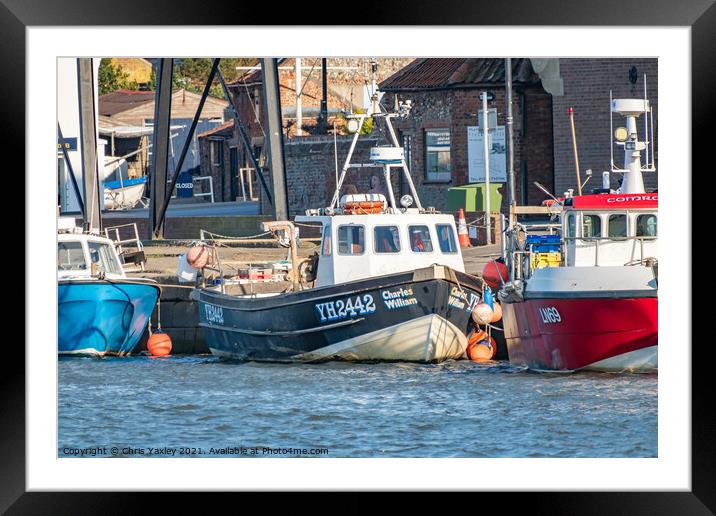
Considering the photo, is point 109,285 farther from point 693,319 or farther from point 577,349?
point 693,319

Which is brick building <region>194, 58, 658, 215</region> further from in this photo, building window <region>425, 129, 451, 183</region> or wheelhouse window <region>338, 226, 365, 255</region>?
wheelhouse window <region>338, 226, 365, 255</region>

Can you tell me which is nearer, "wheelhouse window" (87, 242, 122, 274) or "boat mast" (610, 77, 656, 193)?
"boat mast" (610, 77, 656, 193)

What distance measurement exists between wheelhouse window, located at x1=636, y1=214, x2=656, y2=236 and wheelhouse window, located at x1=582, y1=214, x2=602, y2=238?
0.48 meters

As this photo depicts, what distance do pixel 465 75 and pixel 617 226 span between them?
42.1 ft

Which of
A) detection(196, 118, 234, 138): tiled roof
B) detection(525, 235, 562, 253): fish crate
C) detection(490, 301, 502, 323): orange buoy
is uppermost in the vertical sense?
detection(196, 118, 234, 138): tiled roof

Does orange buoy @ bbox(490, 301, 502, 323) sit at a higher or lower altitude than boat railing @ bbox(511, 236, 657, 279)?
lower

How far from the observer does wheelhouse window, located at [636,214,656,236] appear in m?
18.2

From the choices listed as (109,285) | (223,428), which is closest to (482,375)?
(223,428)

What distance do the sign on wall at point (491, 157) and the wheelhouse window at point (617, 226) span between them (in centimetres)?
1136

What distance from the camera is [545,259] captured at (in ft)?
63.7

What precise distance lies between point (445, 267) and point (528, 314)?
166 centimetres

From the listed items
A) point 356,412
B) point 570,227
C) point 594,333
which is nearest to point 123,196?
point 570,227

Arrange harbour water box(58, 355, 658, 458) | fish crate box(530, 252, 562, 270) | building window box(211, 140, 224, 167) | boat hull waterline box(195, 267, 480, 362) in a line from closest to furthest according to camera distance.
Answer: harbour water box(58, 355, 658, 458)
fish crate box(530, 252, 562, 270)
boat hull waterline box(195, 267, 480, 362)
building window box(211, 140, 224, 167)

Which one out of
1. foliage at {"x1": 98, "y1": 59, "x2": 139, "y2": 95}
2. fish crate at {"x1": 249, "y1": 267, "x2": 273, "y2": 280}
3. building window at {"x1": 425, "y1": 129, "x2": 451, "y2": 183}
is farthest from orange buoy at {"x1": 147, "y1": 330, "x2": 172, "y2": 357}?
foliage at {"x1": 98, "y1": 59, "x2": 139, "y2": 95}
